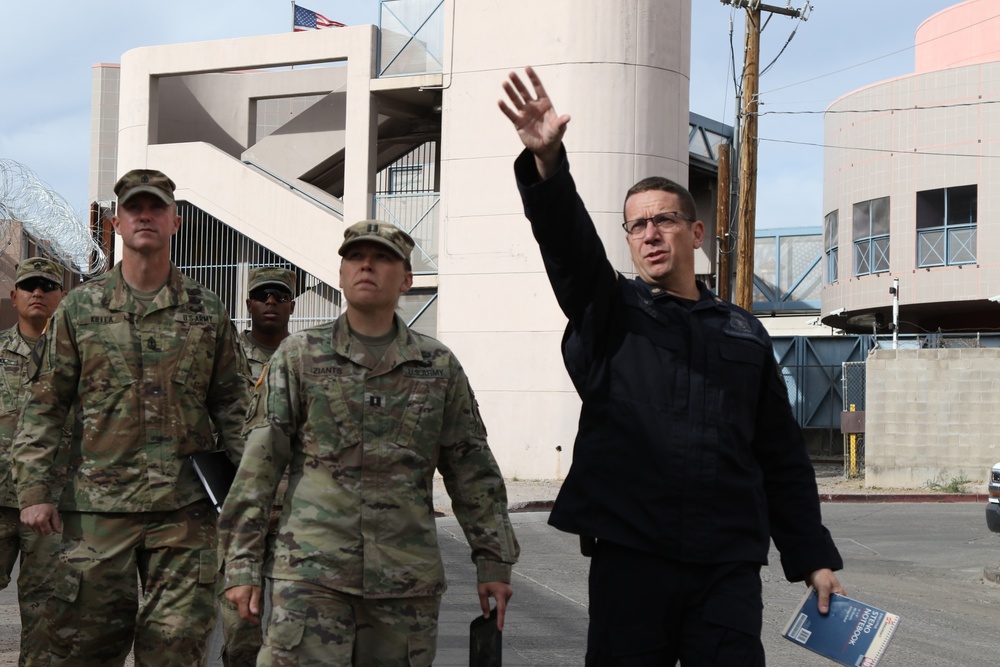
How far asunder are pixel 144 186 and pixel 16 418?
2.82 metres

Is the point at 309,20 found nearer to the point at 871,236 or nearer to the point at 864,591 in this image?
the point at 871,236

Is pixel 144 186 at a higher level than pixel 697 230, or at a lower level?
higher

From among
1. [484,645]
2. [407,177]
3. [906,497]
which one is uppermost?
[407,177]

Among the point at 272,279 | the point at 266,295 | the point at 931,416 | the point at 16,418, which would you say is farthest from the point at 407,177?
the point at 16,418

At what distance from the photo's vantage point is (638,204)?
407 cm

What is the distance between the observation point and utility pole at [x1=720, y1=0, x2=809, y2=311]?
21.9 metres

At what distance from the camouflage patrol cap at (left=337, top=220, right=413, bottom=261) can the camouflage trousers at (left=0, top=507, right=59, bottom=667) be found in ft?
7.16

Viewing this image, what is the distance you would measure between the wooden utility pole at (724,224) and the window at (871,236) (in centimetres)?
899

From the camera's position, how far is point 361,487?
13.7ft

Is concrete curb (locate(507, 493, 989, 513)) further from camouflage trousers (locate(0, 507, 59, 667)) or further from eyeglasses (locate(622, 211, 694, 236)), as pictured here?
eyeglasses (locate(622, 211, 694, 236))

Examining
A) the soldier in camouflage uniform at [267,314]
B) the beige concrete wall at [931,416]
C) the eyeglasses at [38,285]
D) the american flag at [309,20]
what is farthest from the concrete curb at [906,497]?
Answer: the american flag at [309,20]

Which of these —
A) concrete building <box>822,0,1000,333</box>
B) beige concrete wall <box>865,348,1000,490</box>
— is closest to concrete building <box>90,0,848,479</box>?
beige concrete wall <box>865,348,1000,490</box>

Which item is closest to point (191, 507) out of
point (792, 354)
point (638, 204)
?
point (638, 204)

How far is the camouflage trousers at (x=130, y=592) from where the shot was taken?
508cm
